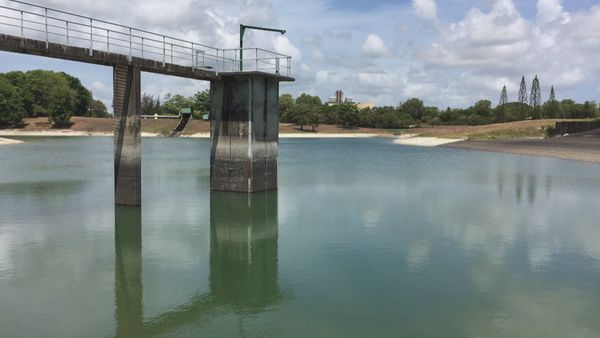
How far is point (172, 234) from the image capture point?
22.9 meters

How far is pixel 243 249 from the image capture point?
21078mm

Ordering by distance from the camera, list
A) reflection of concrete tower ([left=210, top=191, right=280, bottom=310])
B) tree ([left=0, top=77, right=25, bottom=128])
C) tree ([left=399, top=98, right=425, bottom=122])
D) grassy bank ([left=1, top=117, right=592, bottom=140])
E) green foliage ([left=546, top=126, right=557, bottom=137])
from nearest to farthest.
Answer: reflection of concrete tower ([left=210, top=191, right=280, bottom=310]), green foliage ([left=546, top=126, right=557, bottom=137]), grassy bank ([left=1, top=117, right=592, bottom=140]), tree ([left=0, top=77, right=25, bottom=128]), tree ([left=399, top=98, right=425, bottom=122])

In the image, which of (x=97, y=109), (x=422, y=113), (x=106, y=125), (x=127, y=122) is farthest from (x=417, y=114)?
(x=127, y=122)

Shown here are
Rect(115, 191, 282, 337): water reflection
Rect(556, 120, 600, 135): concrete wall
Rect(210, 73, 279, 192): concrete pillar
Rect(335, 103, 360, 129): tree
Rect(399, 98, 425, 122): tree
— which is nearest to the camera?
Rect(115, 191, 282, 337): water reflection

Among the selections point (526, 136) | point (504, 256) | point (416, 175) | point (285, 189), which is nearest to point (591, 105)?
point (526, 136)

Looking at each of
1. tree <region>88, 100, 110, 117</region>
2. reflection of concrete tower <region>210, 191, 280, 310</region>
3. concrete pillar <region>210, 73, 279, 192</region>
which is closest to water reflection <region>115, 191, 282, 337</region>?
reflection of concrete tower <region>210, 191, 280, 310</region>

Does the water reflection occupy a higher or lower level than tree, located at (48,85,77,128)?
lower

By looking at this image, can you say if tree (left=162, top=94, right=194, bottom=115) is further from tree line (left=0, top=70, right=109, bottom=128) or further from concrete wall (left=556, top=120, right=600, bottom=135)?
concrete wall (left=556, top=120, right=600, bottom=135)

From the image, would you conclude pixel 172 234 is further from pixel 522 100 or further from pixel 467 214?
pixel 522 100

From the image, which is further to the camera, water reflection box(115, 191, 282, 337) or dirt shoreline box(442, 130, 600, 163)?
dirt shoreline box(442, 130, 600, 163)

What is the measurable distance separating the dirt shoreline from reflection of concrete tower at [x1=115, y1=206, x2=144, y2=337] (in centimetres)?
5636

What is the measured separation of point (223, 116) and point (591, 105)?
151 m

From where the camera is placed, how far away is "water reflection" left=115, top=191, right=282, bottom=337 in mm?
13383

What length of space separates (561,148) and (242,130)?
208 ft
